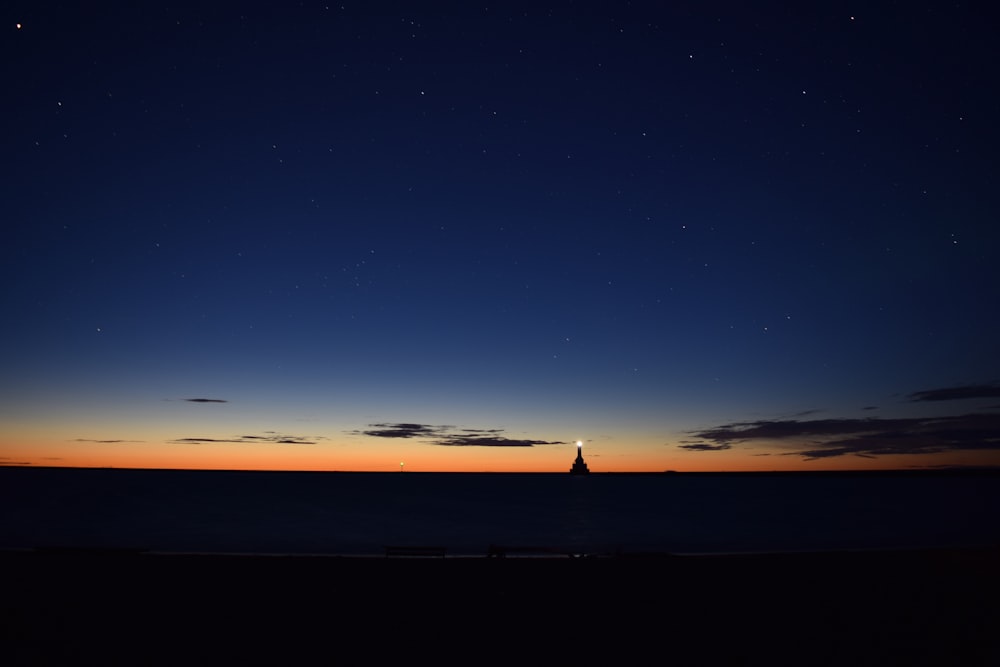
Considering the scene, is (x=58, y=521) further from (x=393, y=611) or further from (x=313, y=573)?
(x=393, y=611)

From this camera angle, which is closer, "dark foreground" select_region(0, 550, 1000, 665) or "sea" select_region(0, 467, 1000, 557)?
"dark foreground" select_region(0, 550, 1000, 665)

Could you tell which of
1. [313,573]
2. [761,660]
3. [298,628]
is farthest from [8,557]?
[761,660]

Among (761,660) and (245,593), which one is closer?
(761,660)

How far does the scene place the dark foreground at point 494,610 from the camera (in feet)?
40.7

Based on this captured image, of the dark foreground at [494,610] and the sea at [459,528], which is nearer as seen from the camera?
the dark foreground at [494,610]

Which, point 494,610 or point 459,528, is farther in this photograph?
point 459,528

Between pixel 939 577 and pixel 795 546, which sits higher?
pixel 939 577

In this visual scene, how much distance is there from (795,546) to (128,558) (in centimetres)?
5814

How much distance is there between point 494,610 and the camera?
16.0 meters

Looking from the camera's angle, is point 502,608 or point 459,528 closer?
point 502,608

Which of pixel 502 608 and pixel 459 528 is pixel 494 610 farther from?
pixel 459 528

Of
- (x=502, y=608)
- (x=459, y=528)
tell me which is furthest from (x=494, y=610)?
(x=459, y=528)

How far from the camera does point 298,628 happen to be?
14031 millimetres

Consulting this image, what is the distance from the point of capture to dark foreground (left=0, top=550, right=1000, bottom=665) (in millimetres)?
12391
